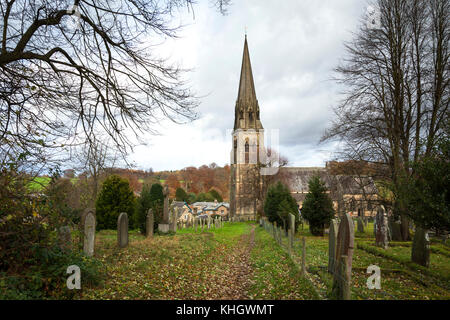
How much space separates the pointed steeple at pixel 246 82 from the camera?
5594cm

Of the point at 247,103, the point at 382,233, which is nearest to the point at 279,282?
the point at 382,233

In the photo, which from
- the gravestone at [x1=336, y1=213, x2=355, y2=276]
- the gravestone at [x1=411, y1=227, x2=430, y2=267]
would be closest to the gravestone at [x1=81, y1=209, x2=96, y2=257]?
the gravestone at [x1=336, y1=213, x2=355, y2=276]

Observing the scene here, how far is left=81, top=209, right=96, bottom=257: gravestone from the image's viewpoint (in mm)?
7926

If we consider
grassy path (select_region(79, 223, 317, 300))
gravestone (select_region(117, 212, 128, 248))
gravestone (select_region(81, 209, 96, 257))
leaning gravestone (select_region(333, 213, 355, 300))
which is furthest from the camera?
gravestone (select_region(117, 212, 128, 248))

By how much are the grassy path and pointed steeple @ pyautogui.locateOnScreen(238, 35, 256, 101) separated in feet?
164

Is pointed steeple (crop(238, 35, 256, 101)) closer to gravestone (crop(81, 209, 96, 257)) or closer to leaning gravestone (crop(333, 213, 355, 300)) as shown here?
gravestone (crop(81, 209, 96, 257))

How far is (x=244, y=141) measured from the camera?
5850 centimetres

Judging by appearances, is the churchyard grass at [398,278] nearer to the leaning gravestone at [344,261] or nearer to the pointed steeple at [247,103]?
the leaning gravestone at [344,261]

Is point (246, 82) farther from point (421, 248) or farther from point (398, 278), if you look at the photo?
point (398, 278)

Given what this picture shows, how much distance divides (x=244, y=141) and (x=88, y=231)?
51.3m

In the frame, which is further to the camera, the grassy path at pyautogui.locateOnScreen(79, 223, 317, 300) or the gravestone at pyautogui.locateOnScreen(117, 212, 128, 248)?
the gravestone at pyautogui.locateOnScreen(117, 212, 128, 248)

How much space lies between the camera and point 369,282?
234 inches

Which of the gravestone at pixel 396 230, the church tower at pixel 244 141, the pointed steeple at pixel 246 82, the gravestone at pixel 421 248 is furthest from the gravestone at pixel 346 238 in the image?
the pointed steeple at pixel 246 82

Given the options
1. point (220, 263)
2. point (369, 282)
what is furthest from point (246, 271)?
point (369, 282)
